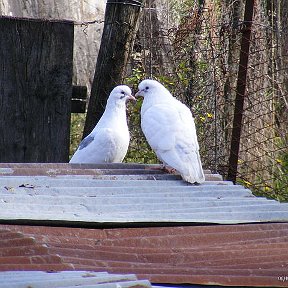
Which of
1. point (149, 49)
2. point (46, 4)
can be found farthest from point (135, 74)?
point (46, 4)

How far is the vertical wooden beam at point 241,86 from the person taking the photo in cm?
725

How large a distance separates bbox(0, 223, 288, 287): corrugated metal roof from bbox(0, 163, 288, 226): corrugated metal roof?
0.32 ft

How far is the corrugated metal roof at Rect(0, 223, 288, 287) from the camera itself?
332cm

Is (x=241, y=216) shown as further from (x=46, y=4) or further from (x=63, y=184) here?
(x=46, y=4)

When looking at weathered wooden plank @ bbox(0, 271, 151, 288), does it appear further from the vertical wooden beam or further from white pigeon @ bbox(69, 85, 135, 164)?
the vertical wooden beam

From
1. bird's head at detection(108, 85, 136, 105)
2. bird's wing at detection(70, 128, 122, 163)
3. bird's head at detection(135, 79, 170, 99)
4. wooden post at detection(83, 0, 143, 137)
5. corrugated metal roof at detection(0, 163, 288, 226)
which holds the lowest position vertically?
bird's wing at detection(70, 128, 122, 163)

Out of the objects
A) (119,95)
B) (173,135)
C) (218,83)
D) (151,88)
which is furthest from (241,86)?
(173,135)

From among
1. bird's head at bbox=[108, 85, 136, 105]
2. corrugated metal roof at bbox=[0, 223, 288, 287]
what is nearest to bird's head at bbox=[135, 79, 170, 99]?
bird's head at bbox=[108, 85, 136, 105]

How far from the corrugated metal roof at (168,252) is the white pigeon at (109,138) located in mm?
2694

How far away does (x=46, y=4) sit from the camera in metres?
11.5

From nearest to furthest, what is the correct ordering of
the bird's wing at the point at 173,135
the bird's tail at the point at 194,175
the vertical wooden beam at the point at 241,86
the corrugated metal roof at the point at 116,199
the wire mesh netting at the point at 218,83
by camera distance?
the corrugated metal roof at the point at 116,199
the bird's tail at the point at 194,175
the bird's wing at the point at 173,135
the vertical wooden beam at the point at 241,86
the wire mesh netting at the point at 218,83

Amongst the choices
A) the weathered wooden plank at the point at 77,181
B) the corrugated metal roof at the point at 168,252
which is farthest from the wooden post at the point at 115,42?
the corrugated metal roof at the point at 168,252

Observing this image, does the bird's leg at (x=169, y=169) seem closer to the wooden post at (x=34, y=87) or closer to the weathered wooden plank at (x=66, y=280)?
the wooden post at (x=34, y=87)

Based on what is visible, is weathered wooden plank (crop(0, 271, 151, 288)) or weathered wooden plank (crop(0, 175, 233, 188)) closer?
weathered wooden plank (crop(0, 271, 151, 288))
